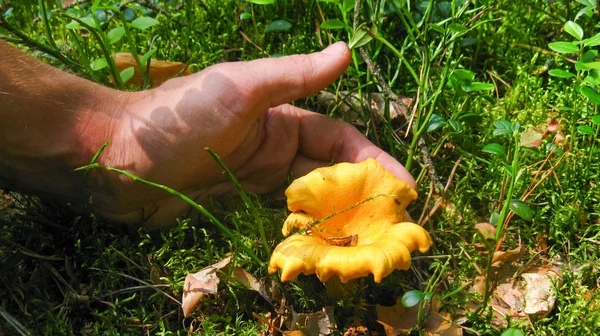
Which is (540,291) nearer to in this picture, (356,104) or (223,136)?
(356,104)

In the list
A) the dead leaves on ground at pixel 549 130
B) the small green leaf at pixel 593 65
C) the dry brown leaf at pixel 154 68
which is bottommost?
the dead leaves on ground at pixel 549 130

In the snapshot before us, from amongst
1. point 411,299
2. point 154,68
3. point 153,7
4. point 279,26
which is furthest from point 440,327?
point 153,7

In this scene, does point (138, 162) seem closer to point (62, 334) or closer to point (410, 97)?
point (62, 334)

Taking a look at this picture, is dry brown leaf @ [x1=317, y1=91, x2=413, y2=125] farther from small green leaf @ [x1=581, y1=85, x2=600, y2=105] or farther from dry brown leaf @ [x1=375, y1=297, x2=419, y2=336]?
dry brown leaf @ [x1=375, y1=297, x2=419, y2=336]

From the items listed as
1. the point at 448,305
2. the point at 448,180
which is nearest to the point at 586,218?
the point at 448,180

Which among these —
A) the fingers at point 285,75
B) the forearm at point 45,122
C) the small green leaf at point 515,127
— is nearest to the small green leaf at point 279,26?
the fingers at point 285,75

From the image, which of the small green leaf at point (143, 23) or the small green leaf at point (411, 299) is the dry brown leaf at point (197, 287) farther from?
the small green leaf at point (143, 23)
